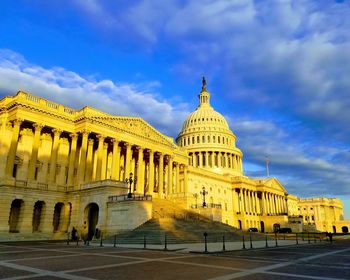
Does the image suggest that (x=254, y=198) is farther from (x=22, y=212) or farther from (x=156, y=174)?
(x=22, y=212)

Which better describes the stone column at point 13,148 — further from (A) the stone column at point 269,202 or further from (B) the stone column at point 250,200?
(A) the stone column at point 269,202

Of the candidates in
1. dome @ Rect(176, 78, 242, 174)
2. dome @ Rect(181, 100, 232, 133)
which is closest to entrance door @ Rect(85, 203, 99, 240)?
dome @ Rect(176, 78, 242, 174)

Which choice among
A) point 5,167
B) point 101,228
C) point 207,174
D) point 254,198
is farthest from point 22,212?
point 254,198

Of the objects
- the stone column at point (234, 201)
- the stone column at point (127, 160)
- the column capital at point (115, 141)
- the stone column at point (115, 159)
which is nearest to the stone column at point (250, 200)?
the stone column at point (234, 201)

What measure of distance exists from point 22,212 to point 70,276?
36586 mm

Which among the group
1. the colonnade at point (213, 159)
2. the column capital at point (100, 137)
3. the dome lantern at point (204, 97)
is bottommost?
the column capital at point (100, 137)

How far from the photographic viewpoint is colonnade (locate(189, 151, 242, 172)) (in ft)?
402

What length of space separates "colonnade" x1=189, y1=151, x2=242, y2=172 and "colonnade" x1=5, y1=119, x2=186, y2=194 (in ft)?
187

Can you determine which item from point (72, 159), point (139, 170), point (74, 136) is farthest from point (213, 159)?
point (72, 159)

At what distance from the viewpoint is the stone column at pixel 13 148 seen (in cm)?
4325

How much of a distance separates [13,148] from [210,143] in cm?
8971

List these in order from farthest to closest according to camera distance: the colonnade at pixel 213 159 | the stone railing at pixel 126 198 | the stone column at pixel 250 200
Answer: the colonnade at pixel 213 159 → the stone column at pixel 250 200 → the stone railing at pixel 126 198

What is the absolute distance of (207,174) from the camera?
3730 inches

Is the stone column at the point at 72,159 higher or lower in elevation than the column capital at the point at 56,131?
lower
